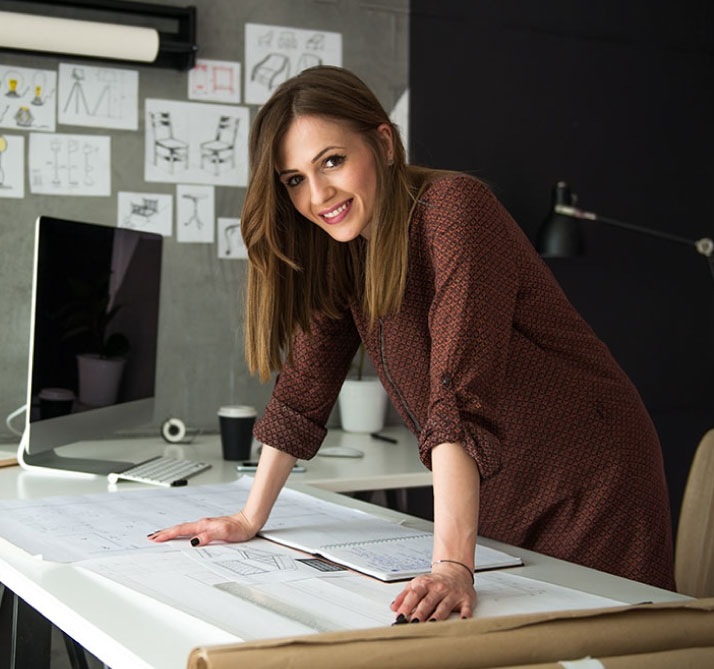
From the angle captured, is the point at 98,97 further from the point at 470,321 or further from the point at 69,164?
the point at 470,321

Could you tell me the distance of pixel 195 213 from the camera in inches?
105

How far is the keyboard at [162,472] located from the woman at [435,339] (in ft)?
1.60

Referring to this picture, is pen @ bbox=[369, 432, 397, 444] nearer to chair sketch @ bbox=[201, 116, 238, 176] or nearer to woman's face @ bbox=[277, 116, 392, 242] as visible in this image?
chair sketch @ bbox=[201, 116, 238, 176]

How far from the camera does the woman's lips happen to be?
1294 millimetres

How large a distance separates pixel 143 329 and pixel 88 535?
3.25 feet

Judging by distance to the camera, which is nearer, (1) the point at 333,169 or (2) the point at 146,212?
(1) the point at 333,169

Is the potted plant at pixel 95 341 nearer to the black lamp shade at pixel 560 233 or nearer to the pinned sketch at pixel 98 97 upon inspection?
the pinned sketch at pixel 98 97

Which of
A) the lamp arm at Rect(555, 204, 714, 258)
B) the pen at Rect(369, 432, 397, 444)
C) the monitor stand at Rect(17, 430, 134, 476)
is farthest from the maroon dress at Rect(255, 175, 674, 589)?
the lamp arm at Rect(555, 204, 714, 258)

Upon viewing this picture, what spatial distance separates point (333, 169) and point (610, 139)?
2.19 meters

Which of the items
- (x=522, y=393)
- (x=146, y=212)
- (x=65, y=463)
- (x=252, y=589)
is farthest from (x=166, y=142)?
(x=252, y=589)

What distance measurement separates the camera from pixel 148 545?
131cm

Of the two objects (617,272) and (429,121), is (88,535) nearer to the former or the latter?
(429,121)

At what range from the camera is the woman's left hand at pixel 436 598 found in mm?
968

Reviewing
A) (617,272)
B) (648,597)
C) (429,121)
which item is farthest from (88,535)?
(617,272)
